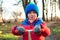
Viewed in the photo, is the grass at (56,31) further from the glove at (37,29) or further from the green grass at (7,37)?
the glove at (37,29)

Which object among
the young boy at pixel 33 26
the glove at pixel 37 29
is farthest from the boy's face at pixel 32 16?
the glove at pixel 37 29

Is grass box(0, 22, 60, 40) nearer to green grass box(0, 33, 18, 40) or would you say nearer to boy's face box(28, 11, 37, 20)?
green grass box(0, 33, 18, 40)

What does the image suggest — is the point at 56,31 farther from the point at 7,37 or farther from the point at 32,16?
the point at 32,16

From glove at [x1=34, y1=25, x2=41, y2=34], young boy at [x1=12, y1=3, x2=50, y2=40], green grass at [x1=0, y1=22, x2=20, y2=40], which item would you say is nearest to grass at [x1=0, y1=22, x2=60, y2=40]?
green grass at [x1=0, y1=22, x2=20, y2=40]

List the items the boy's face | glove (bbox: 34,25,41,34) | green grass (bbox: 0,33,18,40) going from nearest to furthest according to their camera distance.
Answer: glove (bbox: 34,25,41,34)
the boy's face
green grass (bbox: 0,33,18,40)

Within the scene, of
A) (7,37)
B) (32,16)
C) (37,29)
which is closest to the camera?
(37,29)

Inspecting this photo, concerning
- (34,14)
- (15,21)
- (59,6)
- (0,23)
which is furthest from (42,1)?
(34,14)

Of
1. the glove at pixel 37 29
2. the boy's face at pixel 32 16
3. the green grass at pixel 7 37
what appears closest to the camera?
the glove at pixel 37 29

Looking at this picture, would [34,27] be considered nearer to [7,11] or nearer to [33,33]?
[33,33]

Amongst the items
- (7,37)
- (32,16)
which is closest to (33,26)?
(32,16)

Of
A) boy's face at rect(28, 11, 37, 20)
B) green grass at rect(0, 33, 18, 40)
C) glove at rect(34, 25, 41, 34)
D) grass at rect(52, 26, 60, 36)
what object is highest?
boy's face at rect(28, 11, 37, 20)

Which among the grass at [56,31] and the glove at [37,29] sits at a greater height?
the glove at [37,29]

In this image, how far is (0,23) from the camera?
3.83 meters

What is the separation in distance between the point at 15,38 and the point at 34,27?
6.18 feet
